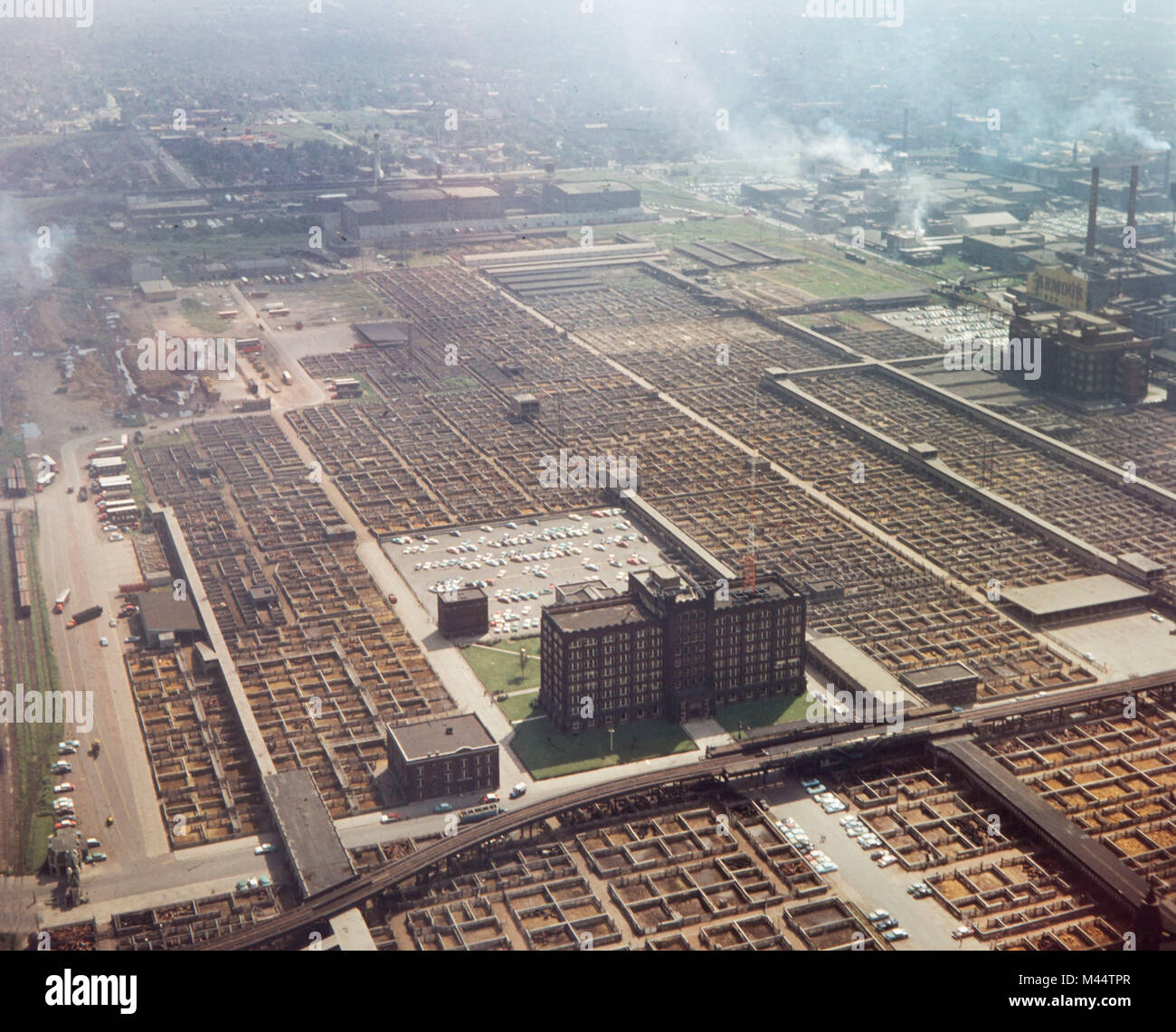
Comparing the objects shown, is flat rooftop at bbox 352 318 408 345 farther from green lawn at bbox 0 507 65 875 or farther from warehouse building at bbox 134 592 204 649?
warehouse building at bbox 134 592 204 649

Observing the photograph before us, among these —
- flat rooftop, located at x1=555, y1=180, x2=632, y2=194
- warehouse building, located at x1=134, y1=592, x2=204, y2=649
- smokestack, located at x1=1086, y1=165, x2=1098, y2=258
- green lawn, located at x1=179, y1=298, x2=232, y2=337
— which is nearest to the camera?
warehouse building, located at x1=134, y1=592, x2=204, y2=649

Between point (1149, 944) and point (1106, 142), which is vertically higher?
point (1106, 142)

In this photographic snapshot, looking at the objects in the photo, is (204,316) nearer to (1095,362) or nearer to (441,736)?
(1095,362)

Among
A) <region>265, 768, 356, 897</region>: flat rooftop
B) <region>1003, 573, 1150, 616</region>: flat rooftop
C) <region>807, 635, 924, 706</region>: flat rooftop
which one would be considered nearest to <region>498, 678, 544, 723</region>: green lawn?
<region>265, 768, 356, 897</region>: flat rooftop

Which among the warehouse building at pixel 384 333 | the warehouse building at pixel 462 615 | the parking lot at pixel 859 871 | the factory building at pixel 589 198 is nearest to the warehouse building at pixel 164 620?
the warehouse building at pixel 462 615

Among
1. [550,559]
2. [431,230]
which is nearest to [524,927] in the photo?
[550,559]

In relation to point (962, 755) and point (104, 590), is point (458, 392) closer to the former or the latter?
point (104, 590)

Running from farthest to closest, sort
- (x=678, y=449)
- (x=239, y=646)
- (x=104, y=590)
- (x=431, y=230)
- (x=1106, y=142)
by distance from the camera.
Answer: (x=1106, y=142), (x=431, y=230), (x=678, y=449), (x=104, y=590), (x=239, y=646)
